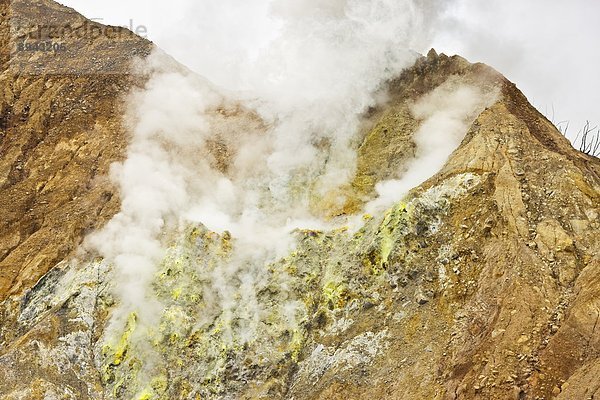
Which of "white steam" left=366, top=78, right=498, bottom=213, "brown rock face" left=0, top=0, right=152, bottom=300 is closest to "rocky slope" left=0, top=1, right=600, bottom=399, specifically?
"brown rock face" left=0, top=0, right=152, bottom=300

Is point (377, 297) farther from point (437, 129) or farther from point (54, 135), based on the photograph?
point (54, 135)

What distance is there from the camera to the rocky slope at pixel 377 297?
1605cm

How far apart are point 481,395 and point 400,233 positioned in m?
6.41

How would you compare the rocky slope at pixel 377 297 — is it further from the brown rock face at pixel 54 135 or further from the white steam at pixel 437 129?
the white steam at pixel 437 129

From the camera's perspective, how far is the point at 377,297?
19.6 metres

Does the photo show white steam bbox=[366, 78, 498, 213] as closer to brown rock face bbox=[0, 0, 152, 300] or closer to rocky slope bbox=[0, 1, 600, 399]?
rocky slope bbox=[0, 1, 600, 399]

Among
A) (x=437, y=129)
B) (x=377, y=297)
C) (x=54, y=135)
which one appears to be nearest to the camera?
(x=377, y=297)

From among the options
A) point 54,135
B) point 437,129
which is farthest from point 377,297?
point 54,135

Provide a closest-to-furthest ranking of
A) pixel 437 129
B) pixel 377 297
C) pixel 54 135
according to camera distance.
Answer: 1. pixel 377 297
2. pixel 437 129
3. pixel 54 135

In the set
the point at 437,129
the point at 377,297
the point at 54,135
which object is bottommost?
the point at 377,297

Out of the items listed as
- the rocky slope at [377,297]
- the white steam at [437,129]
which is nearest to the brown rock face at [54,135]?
the rocky slope at [377,297]

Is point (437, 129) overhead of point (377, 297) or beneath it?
overhead

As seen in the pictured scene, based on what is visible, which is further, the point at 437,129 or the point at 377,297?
the point at 437,129

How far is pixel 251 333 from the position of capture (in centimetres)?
2002
